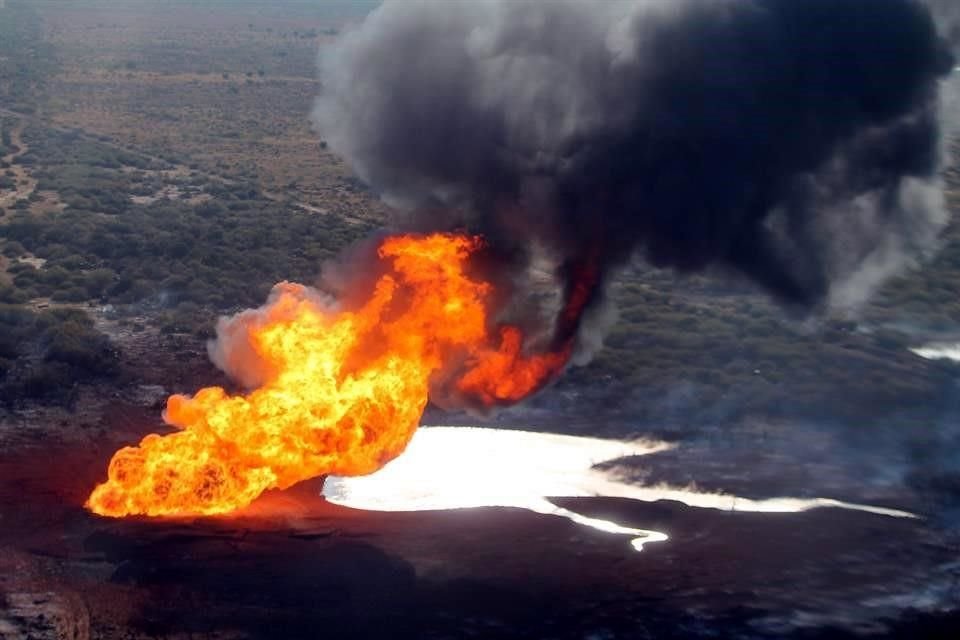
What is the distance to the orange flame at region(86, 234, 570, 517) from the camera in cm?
3116

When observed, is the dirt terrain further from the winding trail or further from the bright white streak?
the winding trail

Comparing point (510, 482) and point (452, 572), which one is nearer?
point (452, 572)

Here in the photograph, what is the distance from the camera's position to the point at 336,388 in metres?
33.3

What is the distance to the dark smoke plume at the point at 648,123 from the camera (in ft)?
109

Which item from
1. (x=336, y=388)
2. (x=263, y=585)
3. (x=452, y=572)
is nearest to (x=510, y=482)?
(x=336, y=388)

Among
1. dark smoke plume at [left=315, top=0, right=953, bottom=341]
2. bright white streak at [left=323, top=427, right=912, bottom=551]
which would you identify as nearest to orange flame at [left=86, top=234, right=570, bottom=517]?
bright white streak at [left=323, top=427, right=912, bottom=551]

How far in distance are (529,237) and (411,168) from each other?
3871 millimetres

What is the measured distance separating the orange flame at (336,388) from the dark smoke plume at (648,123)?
1.55m

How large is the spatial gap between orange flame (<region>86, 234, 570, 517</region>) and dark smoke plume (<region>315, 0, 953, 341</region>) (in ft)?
5.09

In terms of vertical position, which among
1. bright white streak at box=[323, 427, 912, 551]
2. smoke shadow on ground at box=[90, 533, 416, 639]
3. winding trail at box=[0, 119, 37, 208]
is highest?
winding trail at box=[0, 119, 37, 208]

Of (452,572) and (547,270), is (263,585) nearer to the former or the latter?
(452,572)

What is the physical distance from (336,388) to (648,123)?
1094cm

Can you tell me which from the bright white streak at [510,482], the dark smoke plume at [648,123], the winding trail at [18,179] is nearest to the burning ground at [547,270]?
the dark smoke plume at [648,123]

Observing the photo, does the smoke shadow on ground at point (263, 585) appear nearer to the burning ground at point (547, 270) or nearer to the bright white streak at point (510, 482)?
the burning ground at point (547, 270)
